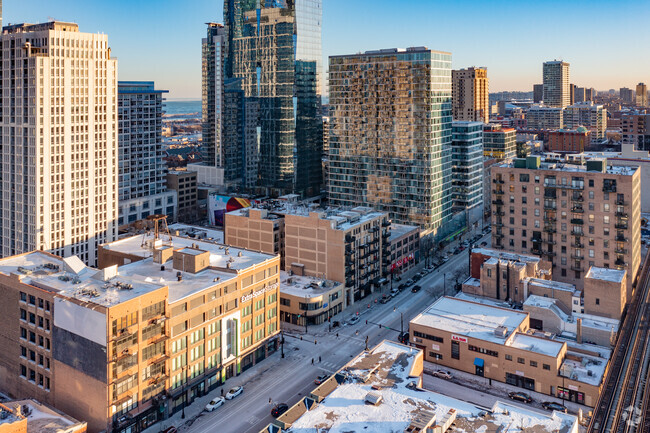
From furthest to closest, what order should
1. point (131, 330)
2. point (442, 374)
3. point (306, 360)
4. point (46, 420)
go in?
point (306, 360) < point (442, 374) < point (131, 330) < point (46, 420)

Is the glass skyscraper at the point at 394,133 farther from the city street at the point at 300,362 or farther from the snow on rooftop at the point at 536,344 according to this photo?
the snow on rooftop at the point at 536,344

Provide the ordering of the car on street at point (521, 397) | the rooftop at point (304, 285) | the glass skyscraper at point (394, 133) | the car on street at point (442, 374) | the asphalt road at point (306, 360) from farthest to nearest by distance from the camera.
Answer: the glass skyscraper at point (394, 133) < the rooftop at point (304, 285) < the car on street at point (442, 374) < the car on street at point (521, 397) < the asphalt road at point (306, 360)

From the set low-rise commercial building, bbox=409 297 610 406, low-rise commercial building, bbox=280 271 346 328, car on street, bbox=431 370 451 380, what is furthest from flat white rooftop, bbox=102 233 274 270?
car on street, bbox=431 370 451 380

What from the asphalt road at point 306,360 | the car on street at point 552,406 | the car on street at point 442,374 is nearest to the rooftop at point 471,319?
the car on street at point 442,374

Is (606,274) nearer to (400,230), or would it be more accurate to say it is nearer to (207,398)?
(400,230)

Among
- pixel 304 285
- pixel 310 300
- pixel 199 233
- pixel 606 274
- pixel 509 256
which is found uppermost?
pixel 199 233

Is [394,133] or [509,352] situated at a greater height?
[394,133]

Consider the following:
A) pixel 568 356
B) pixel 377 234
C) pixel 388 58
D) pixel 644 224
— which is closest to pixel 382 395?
pixel 568 356

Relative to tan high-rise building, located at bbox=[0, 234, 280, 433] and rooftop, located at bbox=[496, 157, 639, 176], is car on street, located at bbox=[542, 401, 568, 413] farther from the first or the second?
rooftop, located at bbox=[496, 157, 639, 176]

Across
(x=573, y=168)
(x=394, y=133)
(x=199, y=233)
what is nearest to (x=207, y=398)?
(x=199, y=233)
